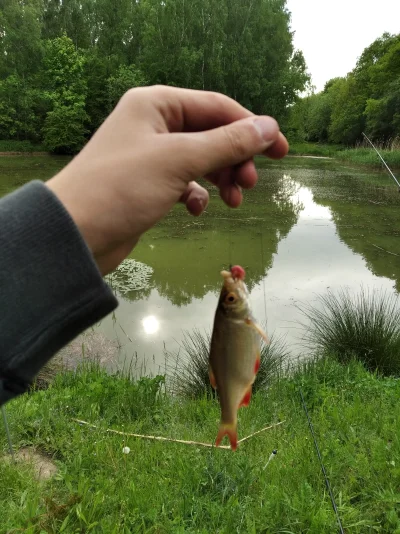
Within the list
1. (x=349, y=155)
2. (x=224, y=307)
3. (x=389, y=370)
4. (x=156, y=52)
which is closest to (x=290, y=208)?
(x=389, y=370)

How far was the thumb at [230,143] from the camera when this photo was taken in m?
1.44

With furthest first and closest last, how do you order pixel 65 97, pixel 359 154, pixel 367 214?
pixel 65 97 < pixel 359 154 < pixel 367 214

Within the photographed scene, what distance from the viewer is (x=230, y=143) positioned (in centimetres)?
149

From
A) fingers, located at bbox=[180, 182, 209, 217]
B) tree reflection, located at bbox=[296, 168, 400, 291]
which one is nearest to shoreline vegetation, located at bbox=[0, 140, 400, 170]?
tree reflection, located at bbox=[296, 168, 400, 291]

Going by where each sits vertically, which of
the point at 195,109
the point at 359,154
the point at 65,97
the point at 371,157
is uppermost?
the point at 195,109

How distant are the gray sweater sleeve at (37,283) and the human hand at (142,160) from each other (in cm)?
13

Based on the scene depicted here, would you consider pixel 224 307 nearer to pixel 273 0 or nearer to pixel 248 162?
pixel 248 162

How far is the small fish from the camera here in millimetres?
1490

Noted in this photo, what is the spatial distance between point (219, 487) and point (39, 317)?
7.28 ft

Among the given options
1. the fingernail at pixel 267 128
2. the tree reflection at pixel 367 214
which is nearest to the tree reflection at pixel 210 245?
the tree reflection at pixel 367 214

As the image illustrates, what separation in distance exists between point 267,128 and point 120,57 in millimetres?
42037

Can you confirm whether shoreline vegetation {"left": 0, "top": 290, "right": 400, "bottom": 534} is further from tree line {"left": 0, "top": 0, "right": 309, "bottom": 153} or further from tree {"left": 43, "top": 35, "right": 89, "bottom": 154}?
tree line {"left": 0, "top": 0, "right": 309, "bottom": 153}

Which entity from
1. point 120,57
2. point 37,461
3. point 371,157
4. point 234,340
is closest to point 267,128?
point 234,340

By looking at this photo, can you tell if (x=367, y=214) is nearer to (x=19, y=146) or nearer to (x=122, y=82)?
(x=122, y=82)
